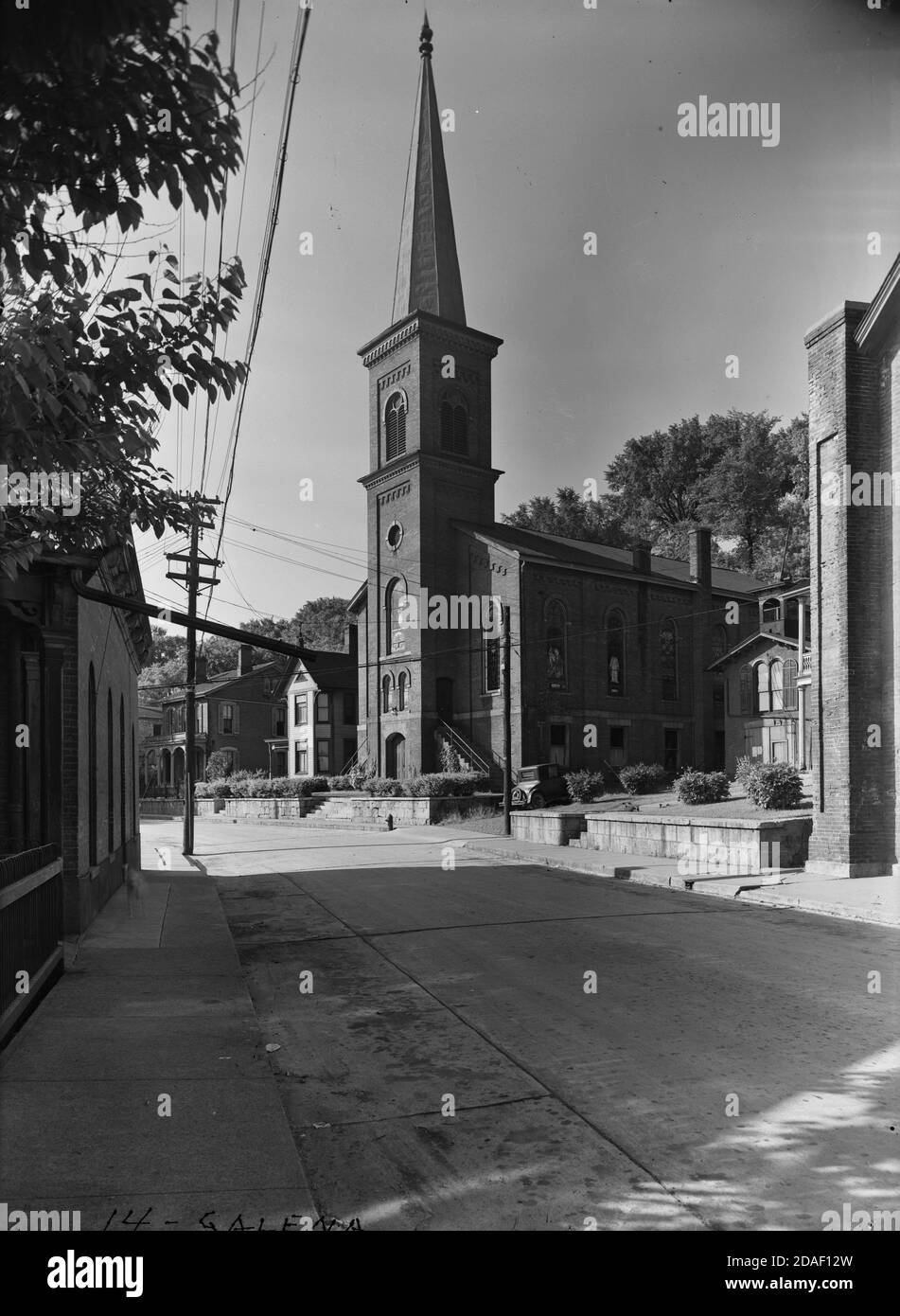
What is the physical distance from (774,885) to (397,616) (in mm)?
31598

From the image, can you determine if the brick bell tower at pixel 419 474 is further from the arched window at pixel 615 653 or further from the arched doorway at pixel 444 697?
the arched window at pixel 615 653

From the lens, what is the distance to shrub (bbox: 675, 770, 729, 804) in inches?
1007

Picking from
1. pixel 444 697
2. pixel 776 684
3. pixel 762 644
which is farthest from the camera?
pixel 444 697

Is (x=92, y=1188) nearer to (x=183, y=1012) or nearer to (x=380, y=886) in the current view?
(x=183, y=1012)

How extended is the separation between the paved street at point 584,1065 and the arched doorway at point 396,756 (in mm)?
30390

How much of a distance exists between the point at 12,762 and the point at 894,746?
13.8 metres

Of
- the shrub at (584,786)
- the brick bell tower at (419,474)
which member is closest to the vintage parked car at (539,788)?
the shrub at (584,786)

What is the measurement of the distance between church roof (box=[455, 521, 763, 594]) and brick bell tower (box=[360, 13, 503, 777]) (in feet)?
6.74

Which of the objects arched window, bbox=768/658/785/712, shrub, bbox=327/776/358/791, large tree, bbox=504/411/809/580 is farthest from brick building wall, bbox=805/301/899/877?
large tree, bbox=504/411/809/580

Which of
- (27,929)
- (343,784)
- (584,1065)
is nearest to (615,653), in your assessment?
(343,784)

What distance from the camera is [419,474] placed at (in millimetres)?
44594

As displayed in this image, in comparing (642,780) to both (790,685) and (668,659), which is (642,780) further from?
(668,659)

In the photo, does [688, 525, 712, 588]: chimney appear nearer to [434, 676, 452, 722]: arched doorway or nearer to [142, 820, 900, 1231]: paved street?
[434, 676, 452, 722]: arched doorway
